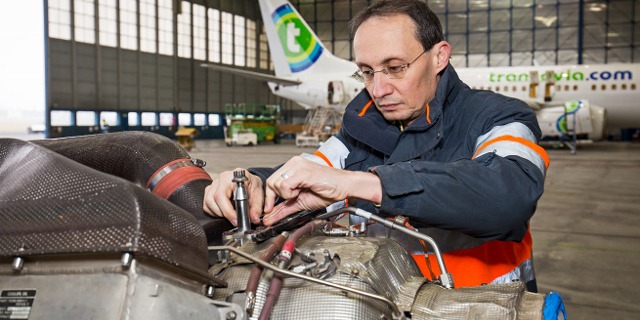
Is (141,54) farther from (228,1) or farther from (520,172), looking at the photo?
(520,172)

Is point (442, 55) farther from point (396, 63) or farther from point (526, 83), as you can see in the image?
point (526, 83)

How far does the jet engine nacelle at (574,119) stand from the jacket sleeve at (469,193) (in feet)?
50.5

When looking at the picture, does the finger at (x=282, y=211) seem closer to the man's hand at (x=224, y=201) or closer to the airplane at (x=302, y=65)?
the man's hand at (x=224, y=201)

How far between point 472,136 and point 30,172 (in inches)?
47.2

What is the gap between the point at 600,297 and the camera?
3.00 m


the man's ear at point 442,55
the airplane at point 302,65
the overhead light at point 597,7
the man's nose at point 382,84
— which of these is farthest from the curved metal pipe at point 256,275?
the overhead light at point 597,7

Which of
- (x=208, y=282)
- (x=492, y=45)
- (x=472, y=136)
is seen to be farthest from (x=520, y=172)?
(x=492, y=45)

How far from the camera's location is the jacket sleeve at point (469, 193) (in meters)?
1.17

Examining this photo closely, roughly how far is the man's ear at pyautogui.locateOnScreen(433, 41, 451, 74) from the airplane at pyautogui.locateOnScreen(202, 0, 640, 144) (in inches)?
580

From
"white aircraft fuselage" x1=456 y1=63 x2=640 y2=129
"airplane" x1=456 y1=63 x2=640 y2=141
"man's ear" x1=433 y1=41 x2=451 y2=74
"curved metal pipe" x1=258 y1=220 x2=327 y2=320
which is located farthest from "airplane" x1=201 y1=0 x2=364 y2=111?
"curved metal pipe" x1=258 y1=220 x2=327 y2=320

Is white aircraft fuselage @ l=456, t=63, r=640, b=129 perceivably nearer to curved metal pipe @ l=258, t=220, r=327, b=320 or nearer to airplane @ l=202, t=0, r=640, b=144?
airplane @ l=202, t=0, r=640, b=144

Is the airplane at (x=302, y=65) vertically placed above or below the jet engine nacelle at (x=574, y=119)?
above

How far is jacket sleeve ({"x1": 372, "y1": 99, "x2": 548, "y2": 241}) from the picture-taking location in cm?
117

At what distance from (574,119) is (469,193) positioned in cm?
1600
